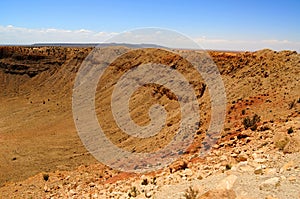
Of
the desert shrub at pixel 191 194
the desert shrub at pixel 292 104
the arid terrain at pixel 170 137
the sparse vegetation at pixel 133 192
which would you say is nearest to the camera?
the desert shrub at pixel 191 194

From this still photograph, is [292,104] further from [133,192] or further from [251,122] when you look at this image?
[133,192]

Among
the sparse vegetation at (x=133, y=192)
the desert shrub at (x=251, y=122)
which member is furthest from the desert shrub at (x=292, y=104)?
the sparse vegetation at (x=133, y=192)

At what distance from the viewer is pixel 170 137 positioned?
1755cm

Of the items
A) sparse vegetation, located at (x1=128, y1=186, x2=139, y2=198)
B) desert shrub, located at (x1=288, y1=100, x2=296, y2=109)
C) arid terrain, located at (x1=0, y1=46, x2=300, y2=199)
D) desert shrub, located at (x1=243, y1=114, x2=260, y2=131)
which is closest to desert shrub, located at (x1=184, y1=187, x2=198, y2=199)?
arid terrain, located at (x1=0, y1=46, x2=300, y2=199)

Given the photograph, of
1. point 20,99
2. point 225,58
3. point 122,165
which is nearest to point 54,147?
point 122,165

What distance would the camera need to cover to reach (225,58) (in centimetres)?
3045

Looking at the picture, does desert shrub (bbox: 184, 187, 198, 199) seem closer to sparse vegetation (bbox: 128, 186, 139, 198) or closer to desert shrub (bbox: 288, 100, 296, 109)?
sparse vegetation (bbox: 128, 186, 139, 198)

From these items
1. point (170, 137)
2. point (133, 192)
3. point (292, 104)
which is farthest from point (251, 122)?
point (133, 192)

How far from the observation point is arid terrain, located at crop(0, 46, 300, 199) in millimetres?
9375

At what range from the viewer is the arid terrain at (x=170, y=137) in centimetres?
938

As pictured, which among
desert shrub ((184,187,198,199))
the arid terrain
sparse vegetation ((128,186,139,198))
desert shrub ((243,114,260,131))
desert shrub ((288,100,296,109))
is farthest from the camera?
desert shrub ((288,100,296,109))

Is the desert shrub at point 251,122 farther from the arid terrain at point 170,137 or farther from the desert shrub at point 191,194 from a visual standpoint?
the desert shrub at point 191,194

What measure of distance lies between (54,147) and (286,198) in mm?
22068

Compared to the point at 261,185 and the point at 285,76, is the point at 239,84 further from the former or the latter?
the point at 261,185
